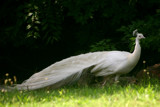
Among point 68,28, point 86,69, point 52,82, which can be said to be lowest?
point 52,82

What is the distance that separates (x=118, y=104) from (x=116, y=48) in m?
4.05

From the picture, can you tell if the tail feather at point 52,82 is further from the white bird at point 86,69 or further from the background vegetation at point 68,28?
the background vegetation at point 68,28

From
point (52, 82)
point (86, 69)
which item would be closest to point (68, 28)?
point (86, 69)

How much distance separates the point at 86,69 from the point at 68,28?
3.21 meters

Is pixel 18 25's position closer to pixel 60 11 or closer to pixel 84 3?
pixel 60 11

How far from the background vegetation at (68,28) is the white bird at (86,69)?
28.1 inches

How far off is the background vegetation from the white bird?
2.34ft

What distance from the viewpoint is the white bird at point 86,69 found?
589 centimetres

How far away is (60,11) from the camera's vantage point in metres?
7.51

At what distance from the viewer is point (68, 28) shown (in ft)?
29.7

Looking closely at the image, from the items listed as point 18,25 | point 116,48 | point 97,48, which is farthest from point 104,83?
point 18,25

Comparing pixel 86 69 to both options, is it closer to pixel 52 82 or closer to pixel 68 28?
pixel 52 82

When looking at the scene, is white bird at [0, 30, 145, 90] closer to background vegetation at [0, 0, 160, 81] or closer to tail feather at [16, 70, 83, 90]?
tail feather at [16, 70, 83, 90]

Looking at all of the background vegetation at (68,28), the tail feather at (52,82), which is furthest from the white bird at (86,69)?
the background vegetation at (68,28)
